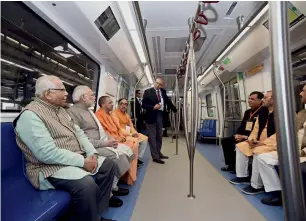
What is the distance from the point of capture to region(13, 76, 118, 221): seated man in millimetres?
1435

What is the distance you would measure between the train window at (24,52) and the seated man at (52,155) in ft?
1.30

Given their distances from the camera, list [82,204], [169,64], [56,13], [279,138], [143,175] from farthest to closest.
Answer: [169,64], [143,175], [56,13], [82,204], [279,138]

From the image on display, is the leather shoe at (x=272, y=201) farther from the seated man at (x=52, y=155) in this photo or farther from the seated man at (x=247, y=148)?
the seated man at (x=52, y=155)

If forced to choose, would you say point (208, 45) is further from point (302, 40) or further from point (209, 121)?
point (209, 121)

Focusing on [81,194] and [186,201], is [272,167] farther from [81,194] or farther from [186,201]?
[81,194]

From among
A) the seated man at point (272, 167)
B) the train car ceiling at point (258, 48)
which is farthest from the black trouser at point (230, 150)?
the train car ceiling at point (258, 48)

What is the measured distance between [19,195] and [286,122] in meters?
1.57

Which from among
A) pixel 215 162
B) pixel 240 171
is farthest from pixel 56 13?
pixel 215 162

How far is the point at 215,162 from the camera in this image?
4.11 m

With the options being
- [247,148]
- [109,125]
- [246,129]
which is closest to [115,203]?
[109,125]

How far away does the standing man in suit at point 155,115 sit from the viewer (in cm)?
401

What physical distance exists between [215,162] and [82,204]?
3265 millimetres

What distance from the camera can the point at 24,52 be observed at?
6.59 ft

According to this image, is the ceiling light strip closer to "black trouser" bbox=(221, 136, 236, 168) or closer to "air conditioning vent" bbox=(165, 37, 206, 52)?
"air conditioning vent" bbox=(165, 37, 206, 52)
